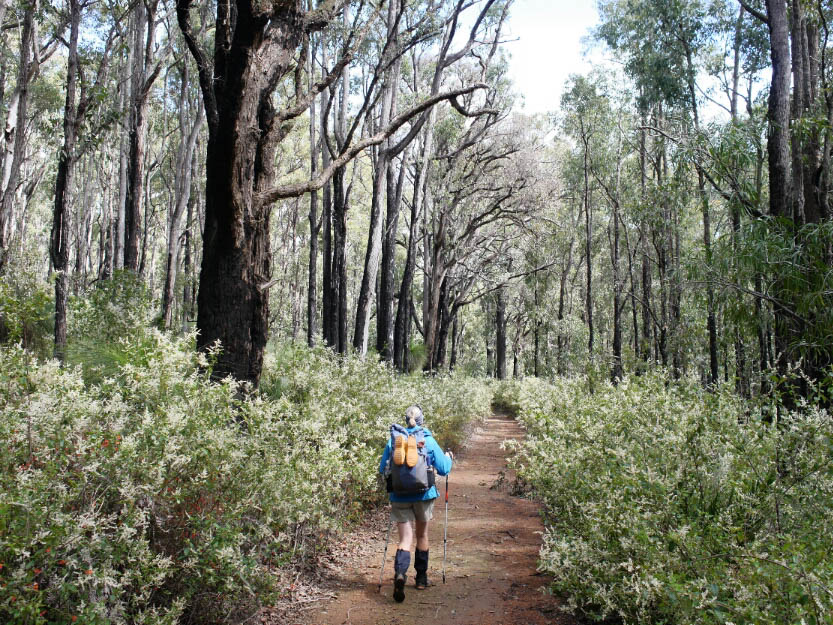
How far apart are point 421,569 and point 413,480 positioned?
91cm

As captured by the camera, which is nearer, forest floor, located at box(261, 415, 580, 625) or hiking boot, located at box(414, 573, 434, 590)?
forest floor, located at box(261, 415, 580, 625)

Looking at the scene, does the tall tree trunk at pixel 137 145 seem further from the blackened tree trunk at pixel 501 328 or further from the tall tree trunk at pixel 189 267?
the blackened tree trunk at pixel 501 328

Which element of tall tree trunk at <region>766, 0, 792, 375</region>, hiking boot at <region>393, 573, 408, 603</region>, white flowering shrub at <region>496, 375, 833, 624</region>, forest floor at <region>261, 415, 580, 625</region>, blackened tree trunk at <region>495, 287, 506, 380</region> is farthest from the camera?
blackened tree trunk at <region>495, 287, 506, 380</region>

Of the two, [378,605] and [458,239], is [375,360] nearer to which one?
[378,605]

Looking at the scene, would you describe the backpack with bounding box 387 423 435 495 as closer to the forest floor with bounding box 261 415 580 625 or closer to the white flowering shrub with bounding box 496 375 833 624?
the forest floor with bounding box 261 415 580 625

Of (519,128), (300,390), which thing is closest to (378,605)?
(300,390)

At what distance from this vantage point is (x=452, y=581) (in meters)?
6.05

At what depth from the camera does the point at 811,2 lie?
30.7 ft

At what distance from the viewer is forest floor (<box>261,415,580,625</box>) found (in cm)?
503

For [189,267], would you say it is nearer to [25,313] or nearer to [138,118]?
[138,118]

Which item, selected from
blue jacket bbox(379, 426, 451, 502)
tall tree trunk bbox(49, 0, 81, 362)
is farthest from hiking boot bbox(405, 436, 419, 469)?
tall tree trunk bbox(49, 0, 81, 362)

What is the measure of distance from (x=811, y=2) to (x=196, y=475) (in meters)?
10.8

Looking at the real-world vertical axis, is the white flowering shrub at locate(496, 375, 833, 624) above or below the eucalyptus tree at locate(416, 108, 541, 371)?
below

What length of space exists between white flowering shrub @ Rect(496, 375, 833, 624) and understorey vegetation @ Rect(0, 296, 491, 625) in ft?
7.27
